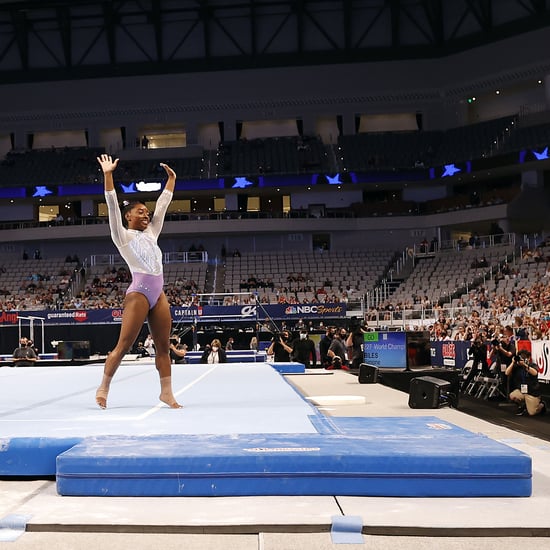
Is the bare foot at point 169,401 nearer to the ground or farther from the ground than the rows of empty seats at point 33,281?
nearer to the ground

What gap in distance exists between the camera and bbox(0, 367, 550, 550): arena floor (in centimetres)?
325

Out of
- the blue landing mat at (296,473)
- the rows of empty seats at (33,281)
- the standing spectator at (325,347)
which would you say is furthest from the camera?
the rows of empty seats at (33,281)

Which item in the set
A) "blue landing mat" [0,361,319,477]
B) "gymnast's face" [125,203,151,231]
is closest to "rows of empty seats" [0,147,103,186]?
"blue landing mat" [0,361,319,477]

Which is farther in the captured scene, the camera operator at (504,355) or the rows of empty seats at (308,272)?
the rows of empty seats at (308,272)

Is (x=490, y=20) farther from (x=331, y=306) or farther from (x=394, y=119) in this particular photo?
(x=331, y=306)

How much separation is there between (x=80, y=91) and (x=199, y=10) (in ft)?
29.1

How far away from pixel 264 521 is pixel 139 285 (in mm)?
3175

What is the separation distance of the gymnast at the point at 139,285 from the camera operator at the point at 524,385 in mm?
6611

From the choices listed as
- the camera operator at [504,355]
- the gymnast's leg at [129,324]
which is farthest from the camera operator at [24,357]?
the gymnast's leg at [129,324]

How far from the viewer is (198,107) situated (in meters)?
46.5

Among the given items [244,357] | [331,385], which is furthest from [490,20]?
[331,385]

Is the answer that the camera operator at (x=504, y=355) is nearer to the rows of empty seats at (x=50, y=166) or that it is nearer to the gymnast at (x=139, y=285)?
the gymnast at (x=139, y=285)

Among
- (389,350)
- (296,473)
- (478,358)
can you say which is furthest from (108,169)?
(478,358)

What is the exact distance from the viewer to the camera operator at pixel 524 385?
11.2 meters
